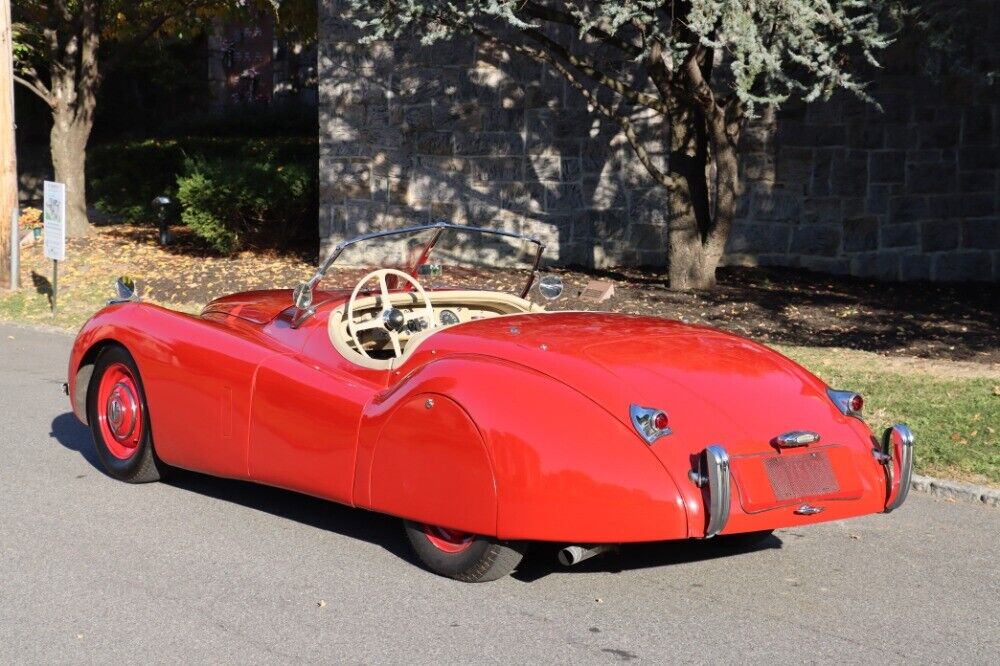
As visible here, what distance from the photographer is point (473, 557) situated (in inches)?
207

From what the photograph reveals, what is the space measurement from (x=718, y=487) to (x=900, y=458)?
111 cm

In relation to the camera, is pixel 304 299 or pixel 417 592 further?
pixel 304 299

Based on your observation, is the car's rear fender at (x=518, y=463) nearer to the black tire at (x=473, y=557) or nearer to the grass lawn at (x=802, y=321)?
the black tire at (x=473, y=557)

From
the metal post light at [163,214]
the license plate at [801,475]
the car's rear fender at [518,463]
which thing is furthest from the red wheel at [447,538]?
the metal post light at [163,214]

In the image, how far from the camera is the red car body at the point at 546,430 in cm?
491

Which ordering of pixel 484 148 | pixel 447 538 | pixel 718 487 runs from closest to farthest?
pixel 718 487, pixel 447 538, pixel 484 148

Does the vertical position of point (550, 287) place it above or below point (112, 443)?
above

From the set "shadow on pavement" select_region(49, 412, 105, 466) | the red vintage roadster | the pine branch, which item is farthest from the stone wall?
the red vintage roadster

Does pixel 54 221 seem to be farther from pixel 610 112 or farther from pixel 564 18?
pixel 610 112

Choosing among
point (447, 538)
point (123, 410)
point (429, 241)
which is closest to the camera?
point (447, 538)

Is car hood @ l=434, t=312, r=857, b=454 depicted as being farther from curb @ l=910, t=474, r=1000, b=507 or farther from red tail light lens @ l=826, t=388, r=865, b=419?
curb @ l=910, t=474, r=1000, b=507

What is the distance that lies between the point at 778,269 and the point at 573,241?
8.17ft

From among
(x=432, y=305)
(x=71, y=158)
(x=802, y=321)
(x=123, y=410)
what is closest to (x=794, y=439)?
(x=432, y=305)

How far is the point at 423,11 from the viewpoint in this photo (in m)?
12.5
